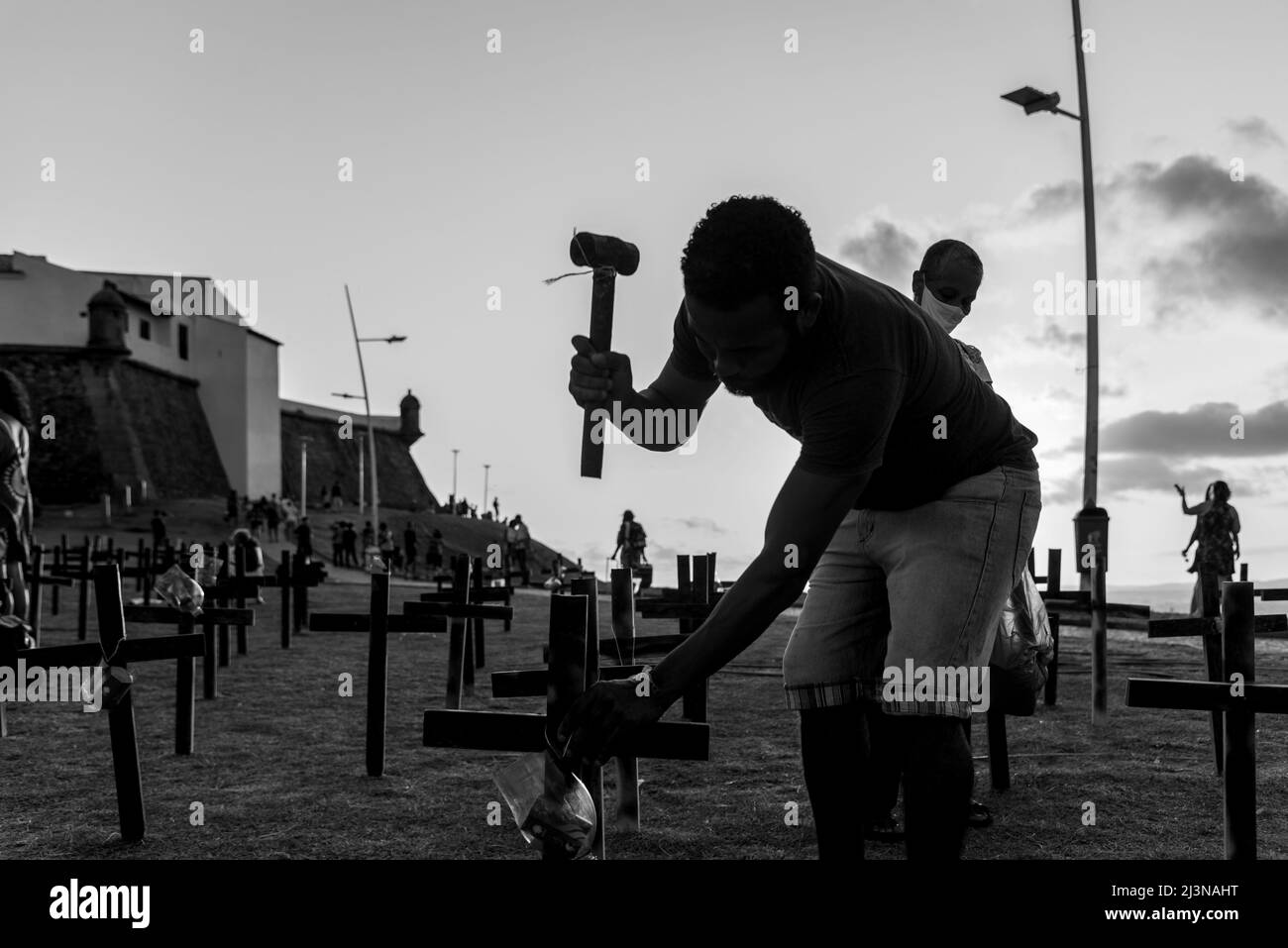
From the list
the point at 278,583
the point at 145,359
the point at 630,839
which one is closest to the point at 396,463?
the point at 145,359

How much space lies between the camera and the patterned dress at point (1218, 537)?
1291 centimetres

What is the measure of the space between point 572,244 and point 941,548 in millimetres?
1339

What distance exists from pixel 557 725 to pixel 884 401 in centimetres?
124

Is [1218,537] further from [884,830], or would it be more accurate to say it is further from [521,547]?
[521,547]

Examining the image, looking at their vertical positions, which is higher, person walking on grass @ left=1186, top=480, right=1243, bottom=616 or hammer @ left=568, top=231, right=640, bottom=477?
hammer @ left=568, top=231, right=640, bottom=477

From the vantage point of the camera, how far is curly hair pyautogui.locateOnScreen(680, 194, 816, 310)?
102 inches

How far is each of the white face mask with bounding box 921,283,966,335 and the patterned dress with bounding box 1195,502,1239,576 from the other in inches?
383

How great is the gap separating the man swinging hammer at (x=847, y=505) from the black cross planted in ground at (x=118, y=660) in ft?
8.84

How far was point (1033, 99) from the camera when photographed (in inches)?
693

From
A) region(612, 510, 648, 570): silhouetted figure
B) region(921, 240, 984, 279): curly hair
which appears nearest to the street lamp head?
region(612, 510, 648, 570): silhouetted figure

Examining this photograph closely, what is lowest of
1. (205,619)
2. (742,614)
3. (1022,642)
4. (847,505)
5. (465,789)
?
(465,789)

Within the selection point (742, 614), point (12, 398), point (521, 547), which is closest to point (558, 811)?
point (742, 614)

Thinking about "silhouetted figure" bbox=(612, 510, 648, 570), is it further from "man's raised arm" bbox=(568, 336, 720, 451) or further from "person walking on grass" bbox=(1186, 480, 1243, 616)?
"man's raised arm" bbox=(568, 336, 720, 451)
